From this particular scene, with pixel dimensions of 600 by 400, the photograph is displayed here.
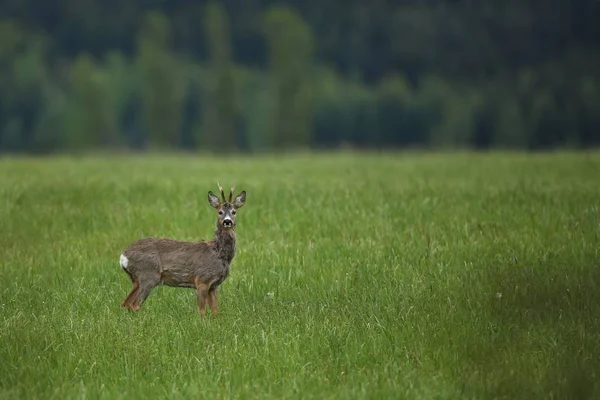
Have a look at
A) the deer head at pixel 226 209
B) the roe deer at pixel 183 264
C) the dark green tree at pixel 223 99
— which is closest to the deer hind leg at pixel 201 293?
the roe deer at pixel 183 264

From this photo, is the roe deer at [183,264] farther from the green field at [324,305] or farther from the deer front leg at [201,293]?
the green field at [324,305]

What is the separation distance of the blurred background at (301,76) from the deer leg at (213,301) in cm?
7446

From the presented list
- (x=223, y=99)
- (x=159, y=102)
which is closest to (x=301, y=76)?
(x=223, y=99)

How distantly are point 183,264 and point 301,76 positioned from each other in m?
80.4

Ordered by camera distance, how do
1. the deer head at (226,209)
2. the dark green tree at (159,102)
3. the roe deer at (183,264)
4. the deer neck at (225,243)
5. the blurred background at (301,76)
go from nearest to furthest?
the deer head at (226,209)
the roe deer at (183,264)
the deer neck at (225,243)
the blurred background at (301,76)
the dark green tree at (159,102)

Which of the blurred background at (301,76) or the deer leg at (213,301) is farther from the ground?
the blurred background at (301,76)

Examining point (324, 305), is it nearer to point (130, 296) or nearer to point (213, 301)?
point (213, 301)

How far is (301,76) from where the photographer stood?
89562 mm

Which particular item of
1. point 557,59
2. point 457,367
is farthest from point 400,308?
point 557,59

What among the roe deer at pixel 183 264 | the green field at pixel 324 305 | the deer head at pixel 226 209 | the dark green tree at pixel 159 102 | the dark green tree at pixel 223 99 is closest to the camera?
the green field at pixel 324 305

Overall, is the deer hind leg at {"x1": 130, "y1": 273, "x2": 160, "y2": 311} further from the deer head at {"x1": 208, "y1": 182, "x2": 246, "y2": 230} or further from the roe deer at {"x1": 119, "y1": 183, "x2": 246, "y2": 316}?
the deer head at {"x1": 208, "y1": 182, "x2": 246, "y2": 230}

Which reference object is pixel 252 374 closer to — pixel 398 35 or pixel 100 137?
pixel 100 137

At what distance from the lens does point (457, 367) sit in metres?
8.59

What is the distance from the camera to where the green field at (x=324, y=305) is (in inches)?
330
